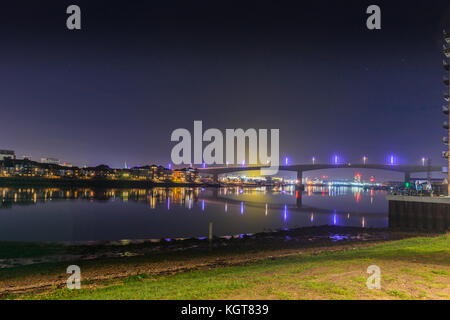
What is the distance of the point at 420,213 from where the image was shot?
3688 cm

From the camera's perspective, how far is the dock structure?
35031 millimetres

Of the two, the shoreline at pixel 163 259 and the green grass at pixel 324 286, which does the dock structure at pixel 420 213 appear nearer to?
the shoreline at pixel 163 259

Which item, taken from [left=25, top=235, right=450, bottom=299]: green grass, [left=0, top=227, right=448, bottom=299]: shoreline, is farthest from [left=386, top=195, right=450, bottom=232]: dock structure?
[left=25, top=235, right=450, bottom=299]: green grass

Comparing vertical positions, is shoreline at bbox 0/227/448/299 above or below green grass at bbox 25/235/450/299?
below

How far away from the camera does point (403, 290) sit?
26.5ft

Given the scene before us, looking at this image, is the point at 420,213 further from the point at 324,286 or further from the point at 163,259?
the point at 324,286

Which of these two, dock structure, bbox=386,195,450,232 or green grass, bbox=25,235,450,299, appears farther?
dock structure, bbox=386,195,450,232

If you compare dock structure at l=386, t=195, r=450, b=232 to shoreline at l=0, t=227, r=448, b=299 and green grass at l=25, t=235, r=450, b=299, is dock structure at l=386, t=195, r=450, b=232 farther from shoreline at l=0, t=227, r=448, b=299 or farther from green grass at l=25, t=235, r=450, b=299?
green grass at l=25, t=235, r=450, b=299

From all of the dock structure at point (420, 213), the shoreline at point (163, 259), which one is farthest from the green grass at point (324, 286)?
the dock structure at point (420, 213)

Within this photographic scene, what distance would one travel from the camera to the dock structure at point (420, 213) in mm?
35031

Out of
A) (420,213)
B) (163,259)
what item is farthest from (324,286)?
(420,213)

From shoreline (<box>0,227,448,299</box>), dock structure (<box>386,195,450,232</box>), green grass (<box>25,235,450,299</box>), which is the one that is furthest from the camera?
dock structure (<box>386,195,450,232</box>)

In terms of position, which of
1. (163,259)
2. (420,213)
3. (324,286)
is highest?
(324,286)
